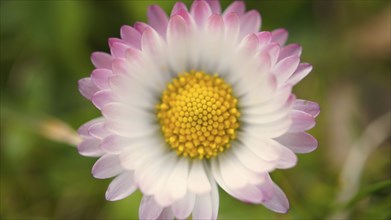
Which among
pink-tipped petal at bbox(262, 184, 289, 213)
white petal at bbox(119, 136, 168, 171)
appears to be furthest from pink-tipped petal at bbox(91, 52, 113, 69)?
pink-tipped petal at bbox(262, 184, 289, 213)

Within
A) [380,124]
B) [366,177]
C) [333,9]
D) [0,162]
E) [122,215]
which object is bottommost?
[122,215]

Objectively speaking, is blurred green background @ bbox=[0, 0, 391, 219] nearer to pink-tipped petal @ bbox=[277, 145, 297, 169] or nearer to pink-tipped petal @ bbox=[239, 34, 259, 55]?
pink-tipped petal @ bbox=[277, 145, 297, 169]

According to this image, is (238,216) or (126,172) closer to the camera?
(126,172)

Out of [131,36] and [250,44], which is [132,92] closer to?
[131,36]

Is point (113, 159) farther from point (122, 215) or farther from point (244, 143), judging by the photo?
point (122, 215)

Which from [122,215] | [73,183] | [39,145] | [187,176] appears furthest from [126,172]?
[39,145]
